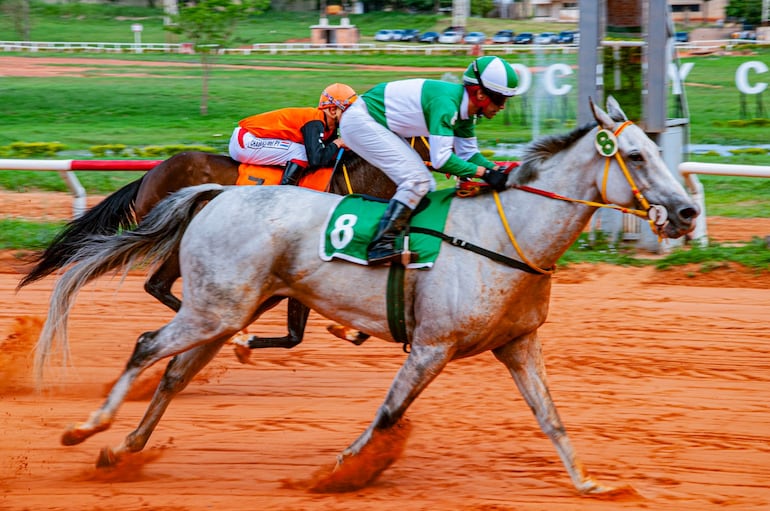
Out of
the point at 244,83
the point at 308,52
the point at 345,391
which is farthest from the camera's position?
the point at 308,52

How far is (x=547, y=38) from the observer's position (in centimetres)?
4247

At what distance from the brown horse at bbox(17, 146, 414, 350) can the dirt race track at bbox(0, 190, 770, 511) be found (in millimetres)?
548

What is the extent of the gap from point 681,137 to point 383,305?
275 inches

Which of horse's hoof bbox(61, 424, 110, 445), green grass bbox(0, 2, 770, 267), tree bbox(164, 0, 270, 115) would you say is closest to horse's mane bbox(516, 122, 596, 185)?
horse's hoof bbox(61, 424, 110, 445)

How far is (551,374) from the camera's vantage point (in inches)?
282

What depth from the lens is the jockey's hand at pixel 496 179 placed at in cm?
525

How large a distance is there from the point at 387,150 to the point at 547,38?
38.5 m

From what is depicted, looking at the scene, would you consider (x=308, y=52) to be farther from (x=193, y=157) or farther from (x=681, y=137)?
(x=193, y=157)

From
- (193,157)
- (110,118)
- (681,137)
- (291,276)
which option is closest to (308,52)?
(110,118)

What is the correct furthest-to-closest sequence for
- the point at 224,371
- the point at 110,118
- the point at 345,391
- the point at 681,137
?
the point at 110,118, the point at 681,137, the point at 224,371, the point at 345,391

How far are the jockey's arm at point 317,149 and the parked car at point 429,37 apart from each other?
38822 millimetres

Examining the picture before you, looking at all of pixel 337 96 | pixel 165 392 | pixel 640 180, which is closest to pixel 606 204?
pixel 640 180

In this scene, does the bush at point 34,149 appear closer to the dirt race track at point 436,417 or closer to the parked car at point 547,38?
the dirt race track at point 436,417

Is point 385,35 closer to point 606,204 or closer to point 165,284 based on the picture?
point 165,284
